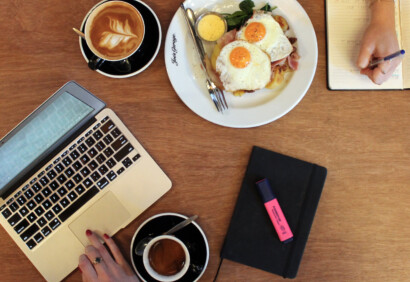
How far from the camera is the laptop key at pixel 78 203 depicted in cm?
88

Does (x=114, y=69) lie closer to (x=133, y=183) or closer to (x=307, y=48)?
(x=133, y=183)

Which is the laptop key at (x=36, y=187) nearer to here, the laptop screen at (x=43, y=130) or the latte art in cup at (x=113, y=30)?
the laptop screen at (x=43, y=130)

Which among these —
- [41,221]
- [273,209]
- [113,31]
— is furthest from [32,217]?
[273,209]

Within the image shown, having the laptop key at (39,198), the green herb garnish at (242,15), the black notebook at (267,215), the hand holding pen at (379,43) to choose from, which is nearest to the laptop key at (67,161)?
the laptop key at (39,198)

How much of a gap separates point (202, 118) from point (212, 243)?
1.11ft

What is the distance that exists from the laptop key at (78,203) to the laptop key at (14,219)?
0.35 ft

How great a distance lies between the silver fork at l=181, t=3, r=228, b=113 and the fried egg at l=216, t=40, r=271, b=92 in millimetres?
34

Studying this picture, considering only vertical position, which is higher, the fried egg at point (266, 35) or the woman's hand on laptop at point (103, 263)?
the fried egg at point (266, 35)

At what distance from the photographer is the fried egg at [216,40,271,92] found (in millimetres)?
892

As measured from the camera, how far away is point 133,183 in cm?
89

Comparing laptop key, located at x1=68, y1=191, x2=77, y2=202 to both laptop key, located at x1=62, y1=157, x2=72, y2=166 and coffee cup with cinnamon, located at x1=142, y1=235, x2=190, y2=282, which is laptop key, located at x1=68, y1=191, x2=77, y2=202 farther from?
coffee cup with cinnamon, located at x1=142, y1=235, x2=190, y2=282

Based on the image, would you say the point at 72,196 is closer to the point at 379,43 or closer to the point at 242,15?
the point at 242,15

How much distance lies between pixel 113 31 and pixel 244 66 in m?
0.35

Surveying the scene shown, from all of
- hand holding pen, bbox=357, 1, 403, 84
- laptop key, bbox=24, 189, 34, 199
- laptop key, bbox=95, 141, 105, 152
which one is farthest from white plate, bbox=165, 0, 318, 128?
laptop key, bbox=24, 189, 34, 199
